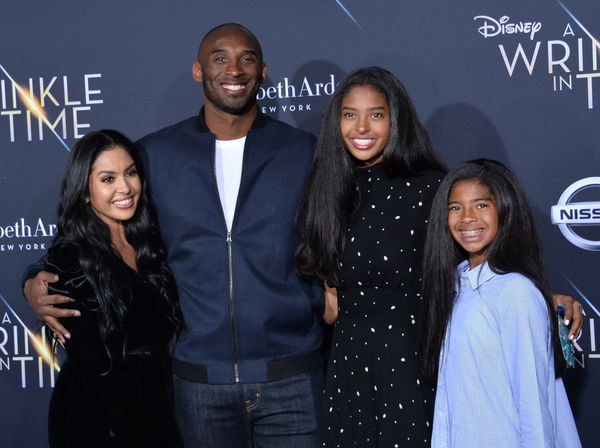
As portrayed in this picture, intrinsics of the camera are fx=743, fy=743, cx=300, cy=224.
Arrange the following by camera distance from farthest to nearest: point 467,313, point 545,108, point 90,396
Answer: point 545,108
point 90,396
point 467,313

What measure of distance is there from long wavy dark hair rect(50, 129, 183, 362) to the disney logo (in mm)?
1568

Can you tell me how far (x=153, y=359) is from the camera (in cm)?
248

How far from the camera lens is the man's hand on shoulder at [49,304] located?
233cm

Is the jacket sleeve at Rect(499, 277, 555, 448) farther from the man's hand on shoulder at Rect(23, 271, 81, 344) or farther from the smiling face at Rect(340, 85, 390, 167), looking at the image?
the man's hand on shoulder at Rect(23, 271, 81, 344)

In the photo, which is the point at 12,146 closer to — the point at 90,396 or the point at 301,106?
the point at 301,106

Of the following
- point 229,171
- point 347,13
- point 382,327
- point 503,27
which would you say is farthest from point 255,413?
point 503,27

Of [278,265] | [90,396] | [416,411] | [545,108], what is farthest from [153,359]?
[545,108]

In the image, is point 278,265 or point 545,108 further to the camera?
point 545,108

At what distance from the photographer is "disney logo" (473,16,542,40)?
3123 millimetres

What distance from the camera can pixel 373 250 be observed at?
7.45 ft

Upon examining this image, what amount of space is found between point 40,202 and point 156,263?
1.20 metres

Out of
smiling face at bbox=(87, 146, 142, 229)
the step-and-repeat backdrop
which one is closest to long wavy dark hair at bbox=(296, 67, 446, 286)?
smiling face at bbox=(87, 146, 142, 229)

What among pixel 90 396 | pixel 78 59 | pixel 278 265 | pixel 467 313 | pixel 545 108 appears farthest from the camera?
pixel 78 59

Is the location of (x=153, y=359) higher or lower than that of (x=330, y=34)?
lower
